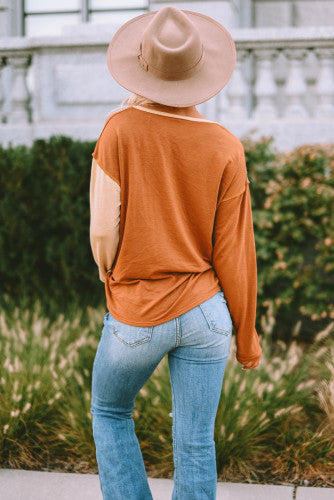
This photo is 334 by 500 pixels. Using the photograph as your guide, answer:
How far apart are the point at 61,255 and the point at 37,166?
0.81m

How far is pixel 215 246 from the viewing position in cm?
199

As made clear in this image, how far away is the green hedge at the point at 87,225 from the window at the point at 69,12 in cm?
430

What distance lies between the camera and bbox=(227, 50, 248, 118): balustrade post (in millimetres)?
6113

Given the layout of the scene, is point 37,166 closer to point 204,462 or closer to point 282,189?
point 282,189

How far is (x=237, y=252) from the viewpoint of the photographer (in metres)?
2.00

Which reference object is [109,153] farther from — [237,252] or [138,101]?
[237,252]

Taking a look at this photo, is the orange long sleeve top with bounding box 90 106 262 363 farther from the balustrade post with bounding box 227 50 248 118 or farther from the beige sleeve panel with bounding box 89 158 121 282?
the balustrade post with bounding box 227 50 248 118

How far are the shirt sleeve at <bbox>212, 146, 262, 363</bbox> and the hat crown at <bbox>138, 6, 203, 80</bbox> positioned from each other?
1.14ft

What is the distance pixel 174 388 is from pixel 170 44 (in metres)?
1.11

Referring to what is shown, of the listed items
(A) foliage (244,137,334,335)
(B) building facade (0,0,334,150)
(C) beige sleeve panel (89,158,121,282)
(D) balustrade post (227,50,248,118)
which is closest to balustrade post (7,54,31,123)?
(B) building facade (0,0,334,150)

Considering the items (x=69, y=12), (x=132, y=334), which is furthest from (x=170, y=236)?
(x=69, y=12)

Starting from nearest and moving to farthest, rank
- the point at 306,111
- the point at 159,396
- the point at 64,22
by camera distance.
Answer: the point at 159,396, the point at 306,111, the point at 64,22

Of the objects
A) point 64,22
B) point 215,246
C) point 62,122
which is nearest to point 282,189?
point 62,122

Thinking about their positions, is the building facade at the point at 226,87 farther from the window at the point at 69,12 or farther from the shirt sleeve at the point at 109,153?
the shirt sleeve at the point at 109,153
